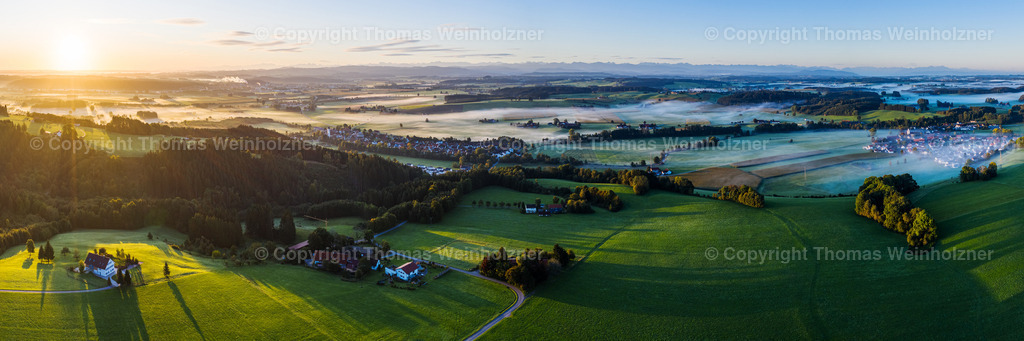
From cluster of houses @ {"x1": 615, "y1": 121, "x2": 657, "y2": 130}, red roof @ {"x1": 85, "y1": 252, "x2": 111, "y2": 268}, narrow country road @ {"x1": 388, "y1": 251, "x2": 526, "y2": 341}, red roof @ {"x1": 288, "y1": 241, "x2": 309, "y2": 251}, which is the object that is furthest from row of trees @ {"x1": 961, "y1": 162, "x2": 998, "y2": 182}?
red roof @ {"x1": 85, "y1": 252, "x2": 111, "y2": 268}

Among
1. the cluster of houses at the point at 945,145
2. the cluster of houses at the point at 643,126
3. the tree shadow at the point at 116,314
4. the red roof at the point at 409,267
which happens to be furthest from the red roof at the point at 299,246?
the cluster of houses at the point at 643,126

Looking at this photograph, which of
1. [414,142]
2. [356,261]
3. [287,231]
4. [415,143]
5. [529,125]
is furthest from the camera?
[529,125]

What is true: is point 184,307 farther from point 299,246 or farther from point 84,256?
point 299,246

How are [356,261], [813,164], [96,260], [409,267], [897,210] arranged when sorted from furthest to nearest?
[813,164] < [897,210] < [356,261] < [409,267] < [96,260]

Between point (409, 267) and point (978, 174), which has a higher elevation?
point (978, 174)

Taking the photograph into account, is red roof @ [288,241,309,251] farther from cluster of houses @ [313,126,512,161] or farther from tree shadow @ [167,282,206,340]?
cluster of houses @ [313,126,512,161]

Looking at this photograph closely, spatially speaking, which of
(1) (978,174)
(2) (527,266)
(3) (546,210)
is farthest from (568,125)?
(2) (527,266)

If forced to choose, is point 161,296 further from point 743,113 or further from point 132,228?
point 743,113
